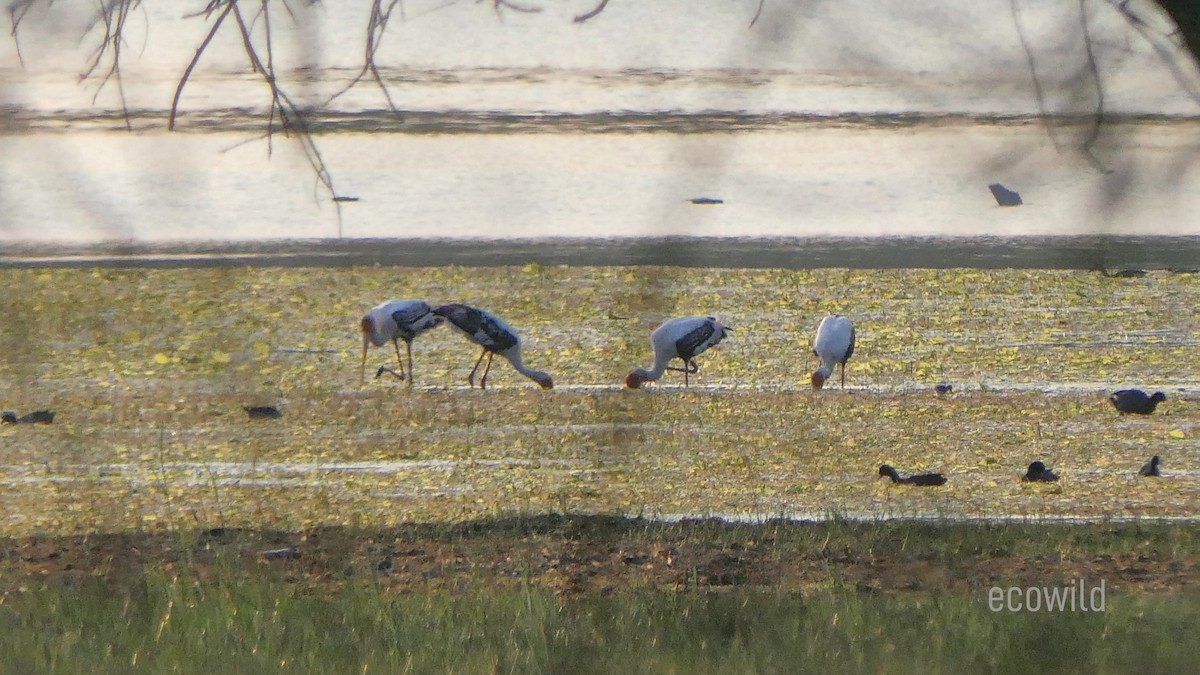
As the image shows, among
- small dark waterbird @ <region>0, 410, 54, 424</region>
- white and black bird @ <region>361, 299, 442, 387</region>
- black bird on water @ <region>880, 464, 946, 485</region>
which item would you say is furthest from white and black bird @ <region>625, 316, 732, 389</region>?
small dark waterbird @ <region>0, 410, 54, 424</region>

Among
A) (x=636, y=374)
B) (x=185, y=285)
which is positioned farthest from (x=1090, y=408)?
(x=185, y=285)

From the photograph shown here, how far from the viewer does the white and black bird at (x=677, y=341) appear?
594 centimetres

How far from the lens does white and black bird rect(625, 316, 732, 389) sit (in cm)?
594

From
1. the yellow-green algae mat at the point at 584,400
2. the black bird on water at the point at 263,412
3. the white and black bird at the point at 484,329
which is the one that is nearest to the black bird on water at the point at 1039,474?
the yellow-green algae mat at the point at 584,400

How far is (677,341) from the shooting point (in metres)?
5.93

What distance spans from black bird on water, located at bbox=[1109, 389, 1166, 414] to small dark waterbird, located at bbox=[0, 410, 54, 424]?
464 centimetres

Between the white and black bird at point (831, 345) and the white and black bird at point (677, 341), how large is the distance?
0.46 metres

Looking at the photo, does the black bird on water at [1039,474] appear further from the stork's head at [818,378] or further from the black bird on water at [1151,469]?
the stork's head at [818,378]

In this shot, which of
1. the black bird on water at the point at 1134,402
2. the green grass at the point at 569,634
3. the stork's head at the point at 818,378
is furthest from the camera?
the stork's head at the point at 818,378

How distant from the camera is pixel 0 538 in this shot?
439 cm

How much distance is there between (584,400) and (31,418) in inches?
95.3

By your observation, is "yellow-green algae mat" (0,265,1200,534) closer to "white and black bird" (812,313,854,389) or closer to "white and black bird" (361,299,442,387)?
"white and black bird" (812,313,854,389)

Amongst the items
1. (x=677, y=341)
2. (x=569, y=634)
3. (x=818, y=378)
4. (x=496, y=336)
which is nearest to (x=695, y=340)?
(x=677, y=341)

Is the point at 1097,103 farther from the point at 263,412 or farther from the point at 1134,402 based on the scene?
the point at 263,412
